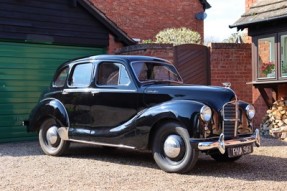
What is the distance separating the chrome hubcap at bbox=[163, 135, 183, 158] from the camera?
6.60m

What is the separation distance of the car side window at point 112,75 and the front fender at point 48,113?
3.18 feet

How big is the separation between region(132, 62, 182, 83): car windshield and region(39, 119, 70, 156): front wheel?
1988 millimetres

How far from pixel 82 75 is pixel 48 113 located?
1.02 meters

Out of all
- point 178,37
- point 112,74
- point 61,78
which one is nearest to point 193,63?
point 178,37

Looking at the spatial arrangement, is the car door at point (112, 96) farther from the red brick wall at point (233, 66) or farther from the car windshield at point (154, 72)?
the red brick wall at point (233, 66)

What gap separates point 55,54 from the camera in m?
11.6

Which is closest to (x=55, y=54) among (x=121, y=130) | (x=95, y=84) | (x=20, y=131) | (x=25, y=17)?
(x=25, y=17)

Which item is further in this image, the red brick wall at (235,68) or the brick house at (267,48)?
the red brick wall at (235,68)

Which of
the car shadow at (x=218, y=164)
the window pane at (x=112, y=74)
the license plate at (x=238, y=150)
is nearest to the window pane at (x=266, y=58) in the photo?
the car shadow at (x=218, y=164)

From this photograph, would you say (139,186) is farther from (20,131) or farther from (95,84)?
(20,131)

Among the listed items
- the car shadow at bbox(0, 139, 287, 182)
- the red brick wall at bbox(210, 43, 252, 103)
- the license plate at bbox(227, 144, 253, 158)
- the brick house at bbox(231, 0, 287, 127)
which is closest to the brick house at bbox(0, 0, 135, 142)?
the car shadow at bbox(0, 139, 287, 182)

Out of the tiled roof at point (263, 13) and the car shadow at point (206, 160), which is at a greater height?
the tiled roof at point (263, 13)

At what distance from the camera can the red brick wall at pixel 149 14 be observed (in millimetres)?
18281

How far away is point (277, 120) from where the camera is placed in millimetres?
10812
